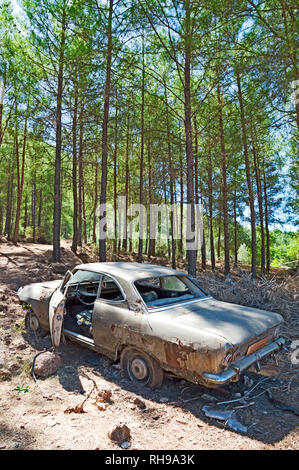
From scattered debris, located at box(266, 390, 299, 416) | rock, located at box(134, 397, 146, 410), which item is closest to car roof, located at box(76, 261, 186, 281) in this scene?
rock, located at box(134, 397, 146, 410)

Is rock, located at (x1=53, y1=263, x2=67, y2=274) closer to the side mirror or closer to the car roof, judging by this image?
the side mirror

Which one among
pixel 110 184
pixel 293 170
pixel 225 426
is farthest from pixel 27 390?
pixel 110 184

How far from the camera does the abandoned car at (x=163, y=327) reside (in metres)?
3.20

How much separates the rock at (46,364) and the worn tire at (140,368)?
1.04m

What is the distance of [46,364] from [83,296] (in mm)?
1543

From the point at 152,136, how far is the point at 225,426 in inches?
433

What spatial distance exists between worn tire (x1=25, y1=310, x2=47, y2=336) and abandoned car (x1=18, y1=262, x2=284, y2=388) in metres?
0.10

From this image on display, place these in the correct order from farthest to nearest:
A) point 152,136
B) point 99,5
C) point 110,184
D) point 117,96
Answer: point 110,184 → point 152,136 → point 117,96 → point 99,5

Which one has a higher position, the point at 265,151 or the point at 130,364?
the point at 265,151

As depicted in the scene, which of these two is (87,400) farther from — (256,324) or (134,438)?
(256,324)

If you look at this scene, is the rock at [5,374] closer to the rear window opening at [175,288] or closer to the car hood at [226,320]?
the rear window opening at [175,288]

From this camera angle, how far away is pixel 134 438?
2824 mm

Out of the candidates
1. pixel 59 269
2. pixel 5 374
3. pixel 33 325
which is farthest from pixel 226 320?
pixel 59 269

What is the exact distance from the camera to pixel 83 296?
552 cm
